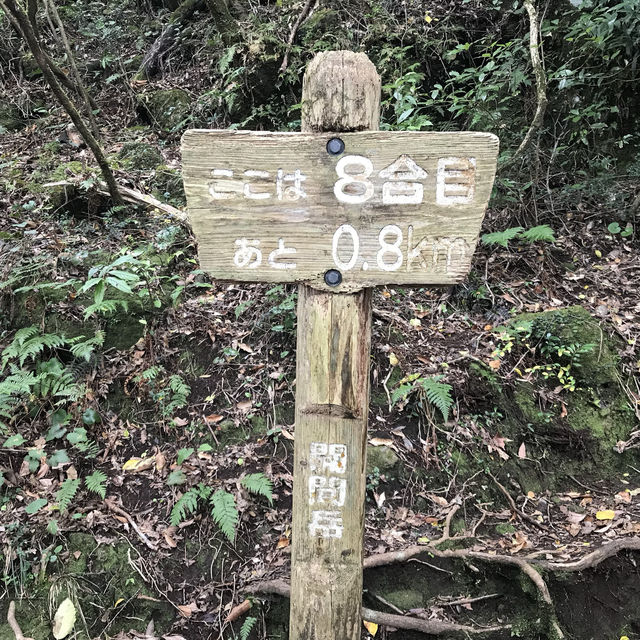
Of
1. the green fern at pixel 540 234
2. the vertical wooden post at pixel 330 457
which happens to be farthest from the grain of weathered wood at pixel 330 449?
the green fern at pixel 540 234

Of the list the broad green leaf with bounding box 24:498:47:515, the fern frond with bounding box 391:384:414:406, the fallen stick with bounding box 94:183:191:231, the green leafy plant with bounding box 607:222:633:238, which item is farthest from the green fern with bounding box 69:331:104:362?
the green leafy plant with bounding box 607:222:633:238

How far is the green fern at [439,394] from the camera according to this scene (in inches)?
149

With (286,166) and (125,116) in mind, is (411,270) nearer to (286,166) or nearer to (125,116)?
(286,166)

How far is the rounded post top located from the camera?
170 cm

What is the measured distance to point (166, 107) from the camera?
765 centimetres

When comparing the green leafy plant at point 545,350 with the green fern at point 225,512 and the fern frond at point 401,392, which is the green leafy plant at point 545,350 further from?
the green fern at point 225,512

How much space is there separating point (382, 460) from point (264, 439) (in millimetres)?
955

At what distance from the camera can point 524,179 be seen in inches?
242

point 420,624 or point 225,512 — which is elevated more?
point 225,512

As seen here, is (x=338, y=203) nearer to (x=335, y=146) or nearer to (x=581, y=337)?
(x=335, y=146)

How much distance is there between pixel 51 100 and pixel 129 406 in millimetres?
6490

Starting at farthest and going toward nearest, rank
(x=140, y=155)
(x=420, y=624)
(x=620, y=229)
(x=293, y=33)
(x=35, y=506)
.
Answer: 1. (x=293, y=33)
2. (x=140, y=155)
3. (x=620, y=229)
4. (x=35, y=506)
5. (x=420, y=624)

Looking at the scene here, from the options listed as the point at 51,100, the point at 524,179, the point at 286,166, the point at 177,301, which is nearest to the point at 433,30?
the point at 524,179

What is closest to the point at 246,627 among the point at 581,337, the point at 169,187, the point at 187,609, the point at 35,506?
the point at 187,609
